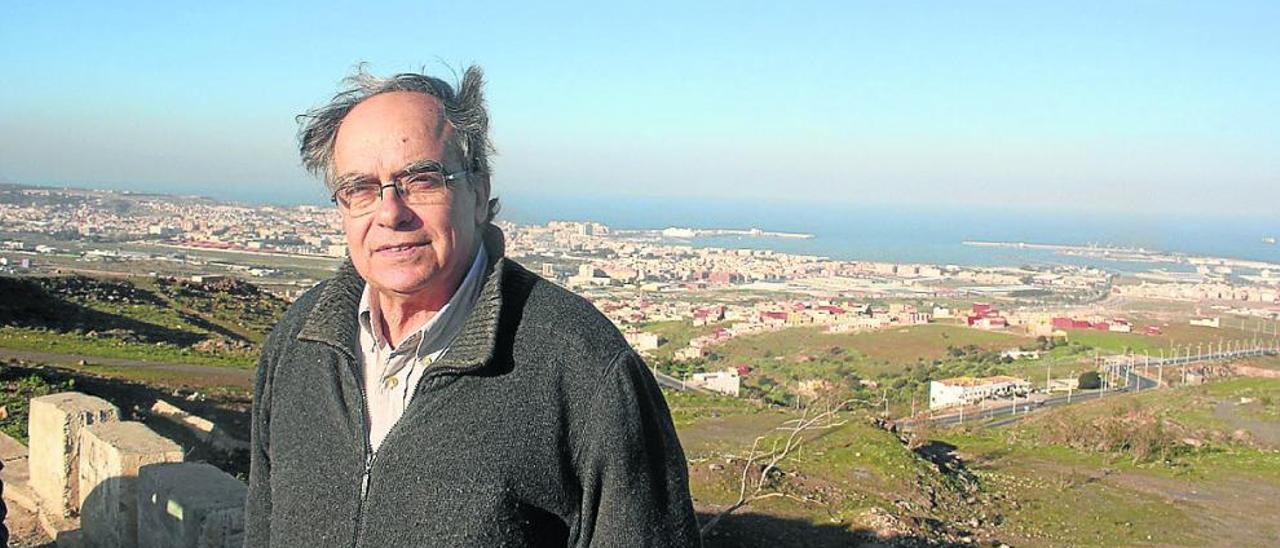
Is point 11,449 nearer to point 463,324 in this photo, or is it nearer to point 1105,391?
point 463,324

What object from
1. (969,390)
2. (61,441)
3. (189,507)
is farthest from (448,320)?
(969,390)

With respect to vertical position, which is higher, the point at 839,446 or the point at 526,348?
the point at 526,348

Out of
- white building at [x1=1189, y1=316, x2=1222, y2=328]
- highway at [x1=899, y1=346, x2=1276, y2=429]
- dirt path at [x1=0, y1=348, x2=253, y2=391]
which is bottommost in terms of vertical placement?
highway at [x1=899, y1=346, x2=1276, y2=429]

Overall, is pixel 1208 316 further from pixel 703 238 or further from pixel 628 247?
pixel 703 238

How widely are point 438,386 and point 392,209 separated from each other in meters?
0.34

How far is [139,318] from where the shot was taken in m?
16.1

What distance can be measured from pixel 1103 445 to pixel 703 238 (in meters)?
73.8

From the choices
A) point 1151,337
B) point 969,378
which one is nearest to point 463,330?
point 969,378

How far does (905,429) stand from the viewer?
46.9ft

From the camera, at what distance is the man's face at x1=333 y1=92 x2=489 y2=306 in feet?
5.67

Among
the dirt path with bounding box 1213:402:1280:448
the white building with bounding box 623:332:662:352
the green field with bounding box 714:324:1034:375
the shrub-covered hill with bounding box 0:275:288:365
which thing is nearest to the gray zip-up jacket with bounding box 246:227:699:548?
the shrub-covered hill with bounding box 0:275:288:365

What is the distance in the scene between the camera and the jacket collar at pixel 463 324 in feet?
5.33

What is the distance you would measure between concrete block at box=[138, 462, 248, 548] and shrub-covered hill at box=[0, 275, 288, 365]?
8.78 m

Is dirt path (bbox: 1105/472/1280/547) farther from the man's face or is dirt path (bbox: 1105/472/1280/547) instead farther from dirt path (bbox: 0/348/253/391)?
dirt path (bbox: 0/348/253/391)
